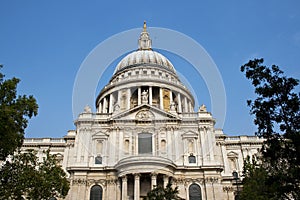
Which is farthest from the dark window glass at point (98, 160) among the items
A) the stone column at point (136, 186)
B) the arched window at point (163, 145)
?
the arched window at point (163, 145)

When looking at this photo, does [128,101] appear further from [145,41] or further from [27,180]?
[27,180]

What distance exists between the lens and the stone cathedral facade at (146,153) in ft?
122

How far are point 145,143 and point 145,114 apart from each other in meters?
4.40

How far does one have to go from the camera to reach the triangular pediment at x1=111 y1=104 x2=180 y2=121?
43625 mm

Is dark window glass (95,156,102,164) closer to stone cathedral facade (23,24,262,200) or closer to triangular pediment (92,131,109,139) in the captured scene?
stone cathedral facade (23,24,262,200)

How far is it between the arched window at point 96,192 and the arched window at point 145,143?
23.1ft

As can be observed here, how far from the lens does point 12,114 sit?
17078 mm

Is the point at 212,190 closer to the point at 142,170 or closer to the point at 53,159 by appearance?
the point at 142,170

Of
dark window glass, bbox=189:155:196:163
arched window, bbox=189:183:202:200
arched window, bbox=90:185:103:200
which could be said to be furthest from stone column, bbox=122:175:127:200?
dark window glass, bbox=189:155:196:163

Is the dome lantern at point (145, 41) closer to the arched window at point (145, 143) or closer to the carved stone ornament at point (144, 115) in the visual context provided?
the carved stone ornament at point (144, 115)

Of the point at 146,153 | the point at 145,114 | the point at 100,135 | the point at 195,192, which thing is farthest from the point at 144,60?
the point at 195,192

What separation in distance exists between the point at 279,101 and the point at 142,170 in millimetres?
22002

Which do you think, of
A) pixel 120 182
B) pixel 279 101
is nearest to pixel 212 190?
pixel 120 182

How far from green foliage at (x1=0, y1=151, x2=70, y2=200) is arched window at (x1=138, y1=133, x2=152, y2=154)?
57.0 ft
